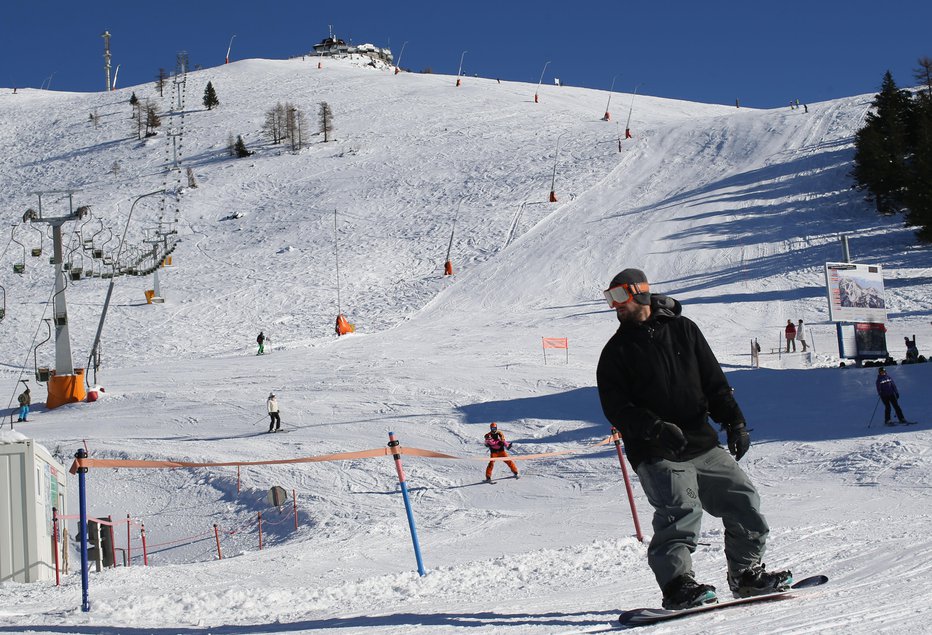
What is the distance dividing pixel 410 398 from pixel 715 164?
3583 centimetres

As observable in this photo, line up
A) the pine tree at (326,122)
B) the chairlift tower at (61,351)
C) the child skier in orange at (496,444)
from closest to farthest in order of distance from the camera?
the child skier in orange at (496,444) → the chairlift tower at (61,351) → the pine tree at (326,122)

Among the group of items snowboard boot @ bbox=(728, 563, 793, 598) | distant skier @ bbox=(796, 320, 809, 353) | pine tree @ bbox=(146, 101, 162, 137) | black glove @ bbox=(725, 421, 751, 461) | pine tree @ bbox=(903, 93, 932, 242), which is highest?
pine tree @ bbox=(146, 101, 162, 137)

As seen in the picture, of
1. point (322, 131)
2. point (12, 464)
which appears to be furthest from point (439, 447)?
point (322, 131)

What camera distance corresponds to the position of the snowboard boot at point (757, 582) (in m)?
4.54

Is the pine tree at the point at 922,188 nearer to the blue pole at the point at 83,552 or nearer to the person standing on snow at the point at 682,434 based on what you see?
the person standing on snow at the point at 682,434

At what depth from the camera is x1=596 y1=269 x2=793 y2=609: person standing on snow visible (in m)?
4.39

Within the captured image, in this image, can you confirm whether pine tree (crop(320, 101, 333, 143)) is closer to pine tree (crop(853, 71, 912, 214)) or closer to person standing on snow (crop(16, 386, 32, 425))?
pine tree (crop(853, 71, 912, 214))

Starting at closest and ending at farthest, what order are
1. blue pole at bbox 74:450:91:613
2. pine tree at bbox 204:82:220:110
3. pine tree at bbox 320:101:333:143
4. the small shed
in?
blue pole at bbox 74:450:91:613 → the small shed → pine tree at bbox 320:101:333:143 → pine tree at bbox 204:82:220:110

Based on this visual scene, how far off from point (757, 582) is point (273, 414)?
650 inches

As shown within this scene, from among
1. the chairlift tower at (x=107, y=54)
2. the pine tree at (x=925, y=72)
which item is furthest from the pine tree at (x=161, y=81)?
the pine tree at (x=925, y=72)

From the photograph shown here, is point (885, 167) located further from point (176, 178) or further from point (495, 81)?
point (495, 81)

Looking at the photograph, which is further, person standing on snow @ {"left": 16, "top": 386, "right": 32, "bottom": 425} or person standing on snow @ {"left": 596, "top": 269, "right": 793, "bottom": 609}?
person standing on snow @ {"left": 16, "top": 386, "right": 32, "bottom": 425}

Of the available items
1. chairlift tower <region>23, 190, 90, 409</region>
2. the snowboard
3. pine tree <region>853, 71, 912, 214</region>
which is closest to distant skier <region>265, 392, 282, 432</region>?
chairlift tower <region>23, 190, 90, 409</region>

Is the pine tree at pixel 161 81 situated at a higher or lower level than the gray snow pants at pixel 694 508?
higher
